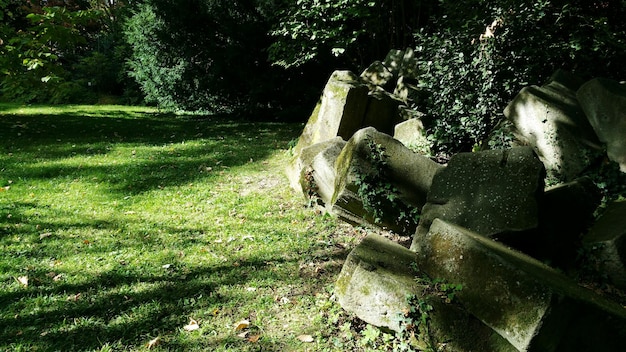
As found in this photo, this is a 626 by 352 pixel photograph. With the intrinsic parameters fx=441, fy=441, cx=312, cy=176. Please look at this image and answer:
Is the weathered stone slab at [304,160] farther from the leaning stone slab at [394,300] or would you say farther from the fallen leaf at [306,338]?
the fallen leaf at [306,338]

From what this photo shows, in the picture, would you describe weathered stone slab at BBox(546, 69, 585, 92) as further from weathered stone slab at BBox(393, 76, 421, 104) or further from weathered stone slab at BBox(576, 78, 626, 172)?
weathered stone slab at BBox(393, 76, 421, 104)

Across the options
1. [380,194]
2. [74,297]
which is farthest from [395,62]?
[74,297]

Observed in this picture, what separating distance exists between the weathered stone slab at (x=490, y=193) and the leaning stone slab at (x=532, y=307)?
0.92 meters

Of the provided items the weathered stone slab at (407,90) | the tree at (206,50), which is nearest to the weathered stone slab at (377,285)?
the weathered stone slab at (407,90)

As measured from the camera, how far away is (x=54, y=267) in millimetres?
4148

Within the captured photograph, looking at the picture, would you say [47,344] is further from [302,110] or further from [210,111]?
[210,111]

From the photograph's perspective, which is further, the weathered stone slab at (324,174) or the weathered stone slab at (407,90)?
the weathered stone slab at (407,90)

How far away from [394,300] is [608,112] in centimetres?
432

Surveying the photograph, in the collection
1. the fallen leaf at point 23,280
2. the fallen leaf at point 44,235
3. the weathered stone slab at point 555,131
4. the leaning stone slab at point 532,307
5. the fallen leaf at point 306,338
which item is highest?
the weathered stone slab at point 555,131

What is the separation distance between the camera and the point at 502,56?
6.93 meters

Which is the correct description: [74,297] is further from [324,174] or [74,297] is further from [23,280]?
[324,174]

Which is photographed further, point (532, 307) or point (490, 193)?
point (490, 193)

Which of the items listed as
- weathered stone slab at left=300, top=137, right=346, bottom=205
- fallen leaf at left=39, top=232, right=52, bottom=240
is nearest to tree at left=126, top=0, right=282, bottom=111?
weathered stone slab at left=300, top=137, right=346, bottom=205

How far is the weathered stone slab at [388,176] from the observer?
4.86 m
